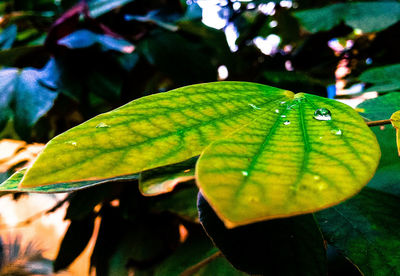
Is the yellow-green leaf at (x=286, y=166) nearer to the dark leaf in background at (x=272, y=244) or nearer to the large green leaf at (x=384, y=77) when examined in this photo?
the dark leaf in background at (x=272, y=244)

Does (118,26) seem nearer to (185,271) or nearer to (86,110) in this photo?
(86,110)

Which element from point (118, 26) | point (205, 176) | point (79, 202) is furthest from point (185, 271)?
point (118, 26)

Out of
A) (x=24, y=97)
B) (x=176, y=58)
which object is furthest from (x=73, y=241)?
(x=176, y=58)

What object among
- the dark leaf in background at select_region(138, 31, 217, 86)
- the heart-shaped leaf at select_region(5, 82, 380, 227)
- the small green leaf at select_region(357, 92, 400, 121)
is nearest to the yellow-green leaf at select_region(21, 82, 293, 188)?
the heart-shaped leaf at select_region(5, 82, 380, 227)

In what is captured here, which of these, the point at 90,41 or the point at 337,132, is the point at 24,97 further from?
the point at 337,132

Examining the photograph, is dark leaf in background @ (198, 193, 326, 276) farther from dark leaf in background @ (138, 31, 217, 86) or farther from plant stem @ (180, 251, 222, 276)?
dark leaf in background @ (138, 31, 217, 86)
